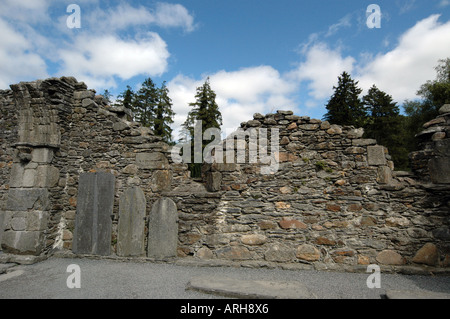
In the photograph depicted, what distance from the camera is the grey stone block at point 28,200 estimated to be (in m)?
5.54

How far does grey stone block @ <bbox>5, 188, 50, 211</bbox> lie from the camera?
5543 millimetres

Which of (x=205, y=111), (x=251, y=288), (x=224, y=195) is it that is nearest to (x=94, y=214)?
(x=224, y=195)

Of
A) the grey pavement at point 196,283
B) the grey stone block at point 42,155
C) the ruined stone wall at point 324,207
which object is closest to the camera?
the grey pavement at point 196,283

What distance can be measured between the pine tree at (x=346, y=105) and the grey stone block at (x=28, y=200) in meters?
20.1

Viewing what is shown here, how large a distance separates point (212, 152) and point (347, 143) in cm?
301

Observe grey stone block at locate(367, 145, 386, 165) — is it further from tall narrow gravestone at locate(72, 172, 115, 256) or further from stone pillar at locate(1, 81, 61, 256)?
stone pillar at locate(1, 81, 61, 256)

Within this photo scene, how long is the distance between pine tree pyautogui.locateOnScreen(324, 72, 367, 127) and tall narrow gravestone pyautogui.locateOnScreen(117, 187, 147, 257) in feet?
61.2

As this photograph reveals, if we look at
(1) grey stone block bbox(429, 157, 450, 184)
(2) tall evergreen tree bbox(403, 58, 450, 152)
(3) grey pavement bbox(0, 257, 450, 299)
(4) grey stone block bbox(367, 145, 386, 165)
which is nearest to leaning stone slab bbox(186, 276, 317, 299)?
(3) grey pavement bbox(0, 257, 450, 299)

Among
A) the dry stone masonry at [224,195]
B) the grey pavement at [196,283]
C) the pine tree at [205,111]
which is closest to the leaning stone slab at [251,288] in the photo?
the grey pavement at [196,283]

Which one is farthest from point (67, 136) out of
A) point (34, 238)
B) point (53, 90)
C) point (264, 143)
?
point (264, 143)

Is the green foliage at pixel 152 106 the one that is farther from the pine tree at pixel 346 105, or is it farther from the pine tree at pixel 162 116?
the pine tree at pixel 346 105

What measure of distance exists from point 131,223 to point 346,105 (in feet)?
66.0

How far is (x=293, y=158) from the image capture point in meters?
5.32
